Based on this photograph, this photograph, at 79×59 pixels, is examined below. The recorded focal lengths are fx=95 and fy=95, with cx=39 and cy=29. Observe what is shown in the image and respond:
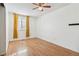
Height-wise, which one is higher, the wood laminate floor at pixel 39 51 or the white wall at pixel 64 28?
the white wall at pixel 64 28

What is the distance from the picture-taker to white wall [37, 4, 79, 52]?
10.9ft

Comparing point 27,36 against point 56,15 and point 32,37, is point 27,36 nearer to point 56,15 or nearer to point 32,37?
point 32,37

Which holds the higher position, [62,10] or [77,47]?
[62,10]

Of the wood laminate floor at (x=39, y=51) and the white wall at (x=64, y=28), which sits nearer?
the wood laminate floor at (x=39, y=51)

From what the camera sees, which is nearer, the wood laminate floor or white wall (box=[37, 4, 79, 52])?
the wood laminate floor

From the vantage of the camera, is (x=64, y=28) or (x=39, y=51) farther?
(x=64, y=28)

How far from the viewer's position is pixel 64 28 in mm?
3879

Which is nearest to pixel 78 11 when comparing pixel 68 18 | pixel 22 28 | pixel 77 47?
pixel 68 18

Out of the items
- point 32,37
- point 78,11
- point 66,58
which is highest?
point 78,11

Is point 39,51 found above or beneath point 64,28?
beneath

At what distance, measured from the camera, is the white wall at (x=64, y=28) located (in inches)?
131

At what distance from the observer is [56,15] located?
450cm

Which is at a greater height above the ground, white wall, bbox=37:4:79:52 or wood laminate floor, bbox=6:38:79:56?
white wall, bbox=37:4:79:52

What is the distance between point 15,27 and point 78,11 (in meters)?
3.63
